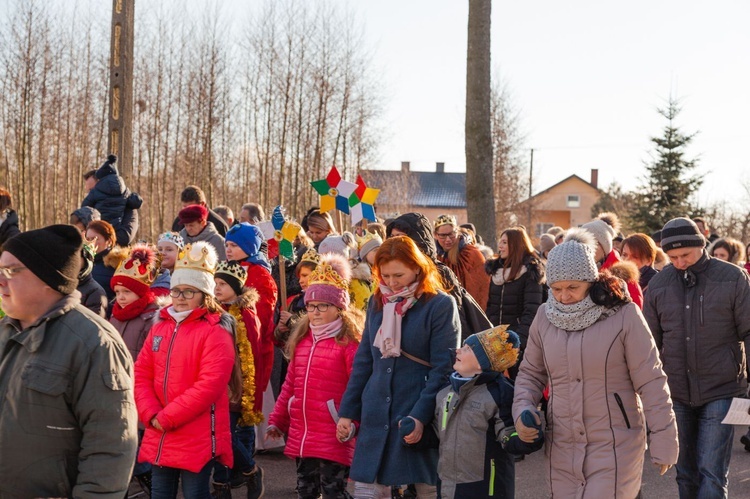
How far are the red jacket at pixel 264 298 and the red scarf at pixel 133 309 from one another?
98cm

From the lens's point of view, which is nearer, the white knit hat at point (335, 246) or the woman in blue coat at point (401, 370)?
the woman in blue coat at point (401, 370)

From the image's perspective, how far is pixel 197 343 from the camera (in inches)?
222

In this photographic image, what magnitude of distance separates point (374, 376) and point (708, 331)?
221 centimetres

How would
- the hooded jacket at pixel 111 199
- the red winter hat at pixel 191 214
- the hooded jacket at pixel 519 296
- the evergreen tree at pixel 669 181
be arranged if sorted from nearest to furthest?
the hooded jacket at pixel 519 296, the red winter hat at pixel 191 214, the hooded jacket at pixel 111 199, the evergreen tree at pixel 669 181

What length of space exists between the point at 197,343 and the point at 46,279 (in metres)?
2.42

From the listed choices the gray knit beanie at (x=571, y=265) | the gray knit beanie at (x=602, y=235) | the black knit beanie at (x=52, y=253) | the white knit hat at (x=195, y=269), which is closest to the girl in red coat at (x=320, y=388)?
the white knit hat at (x=195, y=269)

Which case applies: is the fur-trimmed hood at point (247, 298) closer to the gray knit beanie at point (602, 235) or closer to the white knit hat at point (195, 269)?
the white knit hat at point (195, 269)

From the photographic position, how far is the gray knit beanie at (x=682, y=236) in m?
5.90

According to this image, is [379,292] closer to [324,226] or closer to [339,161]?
[324,226]

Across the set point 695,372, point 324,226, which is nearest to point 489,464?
point 695,372

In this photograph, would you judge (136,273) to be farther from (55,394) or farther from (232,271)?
(55,394)

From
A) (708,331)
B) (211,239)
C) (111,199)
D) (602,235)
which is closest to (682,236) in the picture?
(708,331)

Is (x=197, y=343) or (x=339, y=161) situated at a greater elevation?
(x=339, y=161)

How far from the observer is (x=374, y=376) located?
5.36 metres
